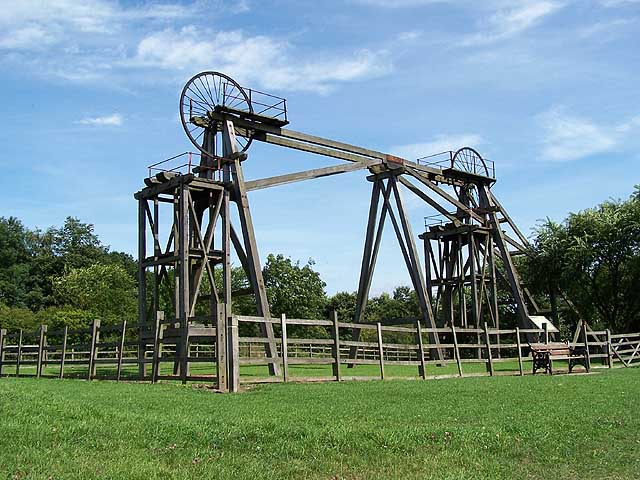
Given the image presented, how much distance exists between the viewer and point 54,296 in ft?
249

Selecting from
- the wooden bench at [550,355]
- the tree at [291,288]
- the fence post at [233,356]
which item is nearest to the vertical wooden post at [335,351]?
the fence post at [233,356]

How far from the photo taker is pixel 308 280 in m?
58.0

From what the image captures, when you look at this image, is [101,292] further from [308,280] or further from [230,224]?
[230,224]

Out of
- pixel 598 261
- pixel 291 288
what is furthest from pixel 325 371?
pixel 291 288

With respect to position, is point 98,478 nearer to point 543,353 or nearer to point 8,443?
point 8,443

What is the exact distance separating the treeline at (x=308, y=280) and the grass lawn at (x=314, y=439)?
18652 mm

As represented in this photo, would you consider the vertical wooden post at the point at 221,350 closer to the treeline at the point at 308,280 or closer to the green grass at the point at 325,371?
the green grass at the point at 325,371

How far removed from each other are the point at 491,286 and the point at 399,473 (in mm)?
35644

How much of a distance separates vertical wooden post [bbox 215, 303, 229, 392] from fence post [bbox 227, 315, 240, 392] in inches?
6.8

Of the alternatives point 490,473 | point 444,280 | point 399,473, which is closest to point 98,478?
point 399,473

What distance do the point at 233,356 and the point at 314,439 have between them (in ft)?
22.4

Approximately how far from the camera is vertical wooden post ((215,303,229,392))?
45.2ft

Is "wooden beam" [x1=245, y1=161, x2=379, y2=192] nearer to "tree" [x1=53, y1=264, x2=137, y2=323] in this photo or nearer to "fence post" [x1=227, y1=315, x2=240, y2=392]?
"fence post" [x1=227, y1=315, x2=240, y2=392]

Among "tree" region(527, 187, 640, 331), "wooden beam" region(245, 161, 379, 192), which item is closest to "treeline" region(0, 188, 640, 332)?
"tree" region(527, 187, 640, 331)
